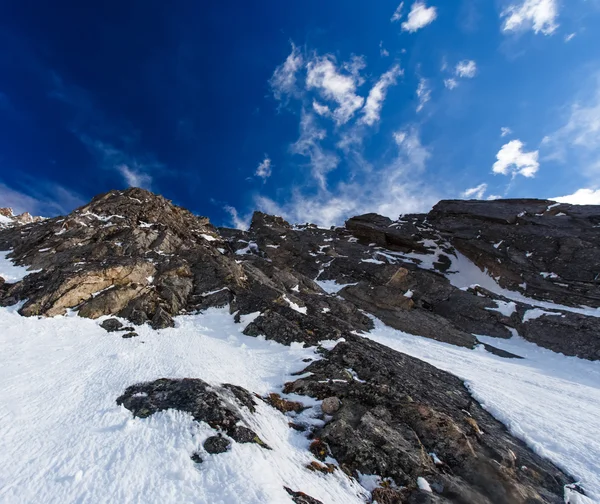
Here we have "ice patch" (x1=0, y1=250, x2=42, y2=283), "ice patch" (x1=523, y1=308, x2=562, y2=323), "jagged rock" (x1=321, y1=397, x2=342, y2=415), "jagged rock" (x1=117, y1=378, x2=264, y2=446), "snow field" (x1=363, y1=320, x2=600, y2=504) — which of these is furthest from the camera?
"ice patch" (x1=523, y1=308, x2=562, y2=323)

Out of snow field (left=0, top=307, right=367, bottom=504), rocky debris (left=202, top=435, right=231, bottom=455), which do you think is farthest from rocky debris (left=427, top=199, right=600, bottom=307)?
rocky debris (left=202, top=435, right=231, bottom=455)

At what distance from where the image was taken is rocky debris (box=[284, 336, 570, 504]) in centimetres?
958

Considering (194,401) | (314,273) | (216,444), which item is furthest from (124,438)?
(314,273)

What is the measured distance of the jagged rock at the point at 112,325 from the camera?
72.7 ft

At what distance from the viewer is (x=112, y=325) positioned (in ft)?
73.7

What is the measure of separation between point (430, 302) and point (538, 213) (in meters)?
48.7

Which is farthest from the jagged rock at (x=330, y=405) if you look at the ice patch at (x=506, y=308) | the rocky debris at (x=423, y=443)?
the ice patch at (x=506, y=308)

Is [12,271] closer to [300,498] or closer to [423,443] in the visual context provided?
[300,498]

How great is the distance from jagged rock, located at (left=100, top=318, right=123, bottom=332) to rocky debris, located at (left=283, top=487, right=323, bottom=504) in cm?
2011

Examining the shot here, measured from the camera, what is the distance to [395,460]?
33.2 ft

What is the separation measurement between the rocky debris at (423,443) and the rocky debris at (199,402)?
9.80 feet

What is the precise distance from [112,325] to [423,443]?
22882mm

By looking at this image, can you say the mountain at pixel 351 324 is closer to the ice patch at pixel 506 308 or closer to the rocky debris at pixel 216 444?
the rocky debris at pixel 216 444

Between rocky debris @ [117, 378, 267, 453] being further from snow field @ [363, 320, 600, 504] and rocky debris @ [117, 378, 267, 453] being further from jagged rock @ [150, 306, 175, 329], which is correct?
snow field @ [363, 320, 600, 504]
